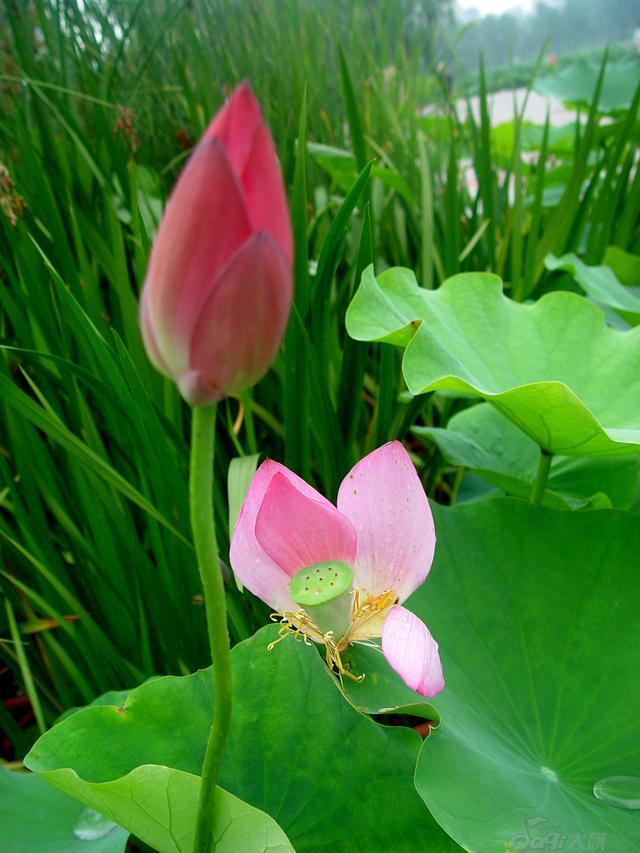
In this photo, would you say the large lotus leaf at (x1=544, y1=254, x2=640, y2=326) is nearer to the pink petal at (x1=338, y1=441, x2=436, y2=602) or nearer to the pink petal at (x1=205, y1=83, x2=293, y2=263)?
the pink petal at (x1=338, y1=441, x2=436, y2=602)

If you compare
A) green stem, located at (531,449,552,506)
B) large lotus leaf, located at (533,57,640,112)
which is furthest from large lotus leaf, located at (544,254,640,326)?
large lotus leaf, located at (533,57,640,112)

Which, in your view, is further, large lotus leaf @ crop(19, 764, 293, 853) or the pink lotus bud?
large lotus leaf @ crop(19, 764, 293, 853)

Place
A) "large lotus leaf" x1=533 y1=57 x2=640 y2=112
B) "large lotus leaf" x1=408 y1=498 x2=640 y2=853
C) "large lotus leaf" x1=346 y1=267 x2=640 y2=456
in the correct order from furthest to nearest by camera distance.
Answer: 1. "large lotus leaf" x1=533 y1=57 x2=640 y2=112
2. "large lotus leaf" x1=346 y1=267 x2=640 y2=456
3. "large lotus leaf" x1=408 y1=498 x2=640 y2=853

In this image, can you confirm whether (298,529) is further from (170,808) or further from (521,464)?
(521,464)

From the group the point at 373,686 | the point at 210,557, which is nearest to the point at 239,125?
the point at 210,557

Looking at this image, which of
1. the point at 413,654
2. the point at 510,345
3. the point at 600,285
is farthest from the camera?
the point at 600,285

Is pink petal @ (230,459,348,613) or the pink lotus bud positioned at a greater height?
the pink lotus bud

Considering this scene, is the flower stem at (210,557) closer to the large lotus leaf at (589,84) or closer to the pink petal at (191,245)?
the pink petal at (191,245)
